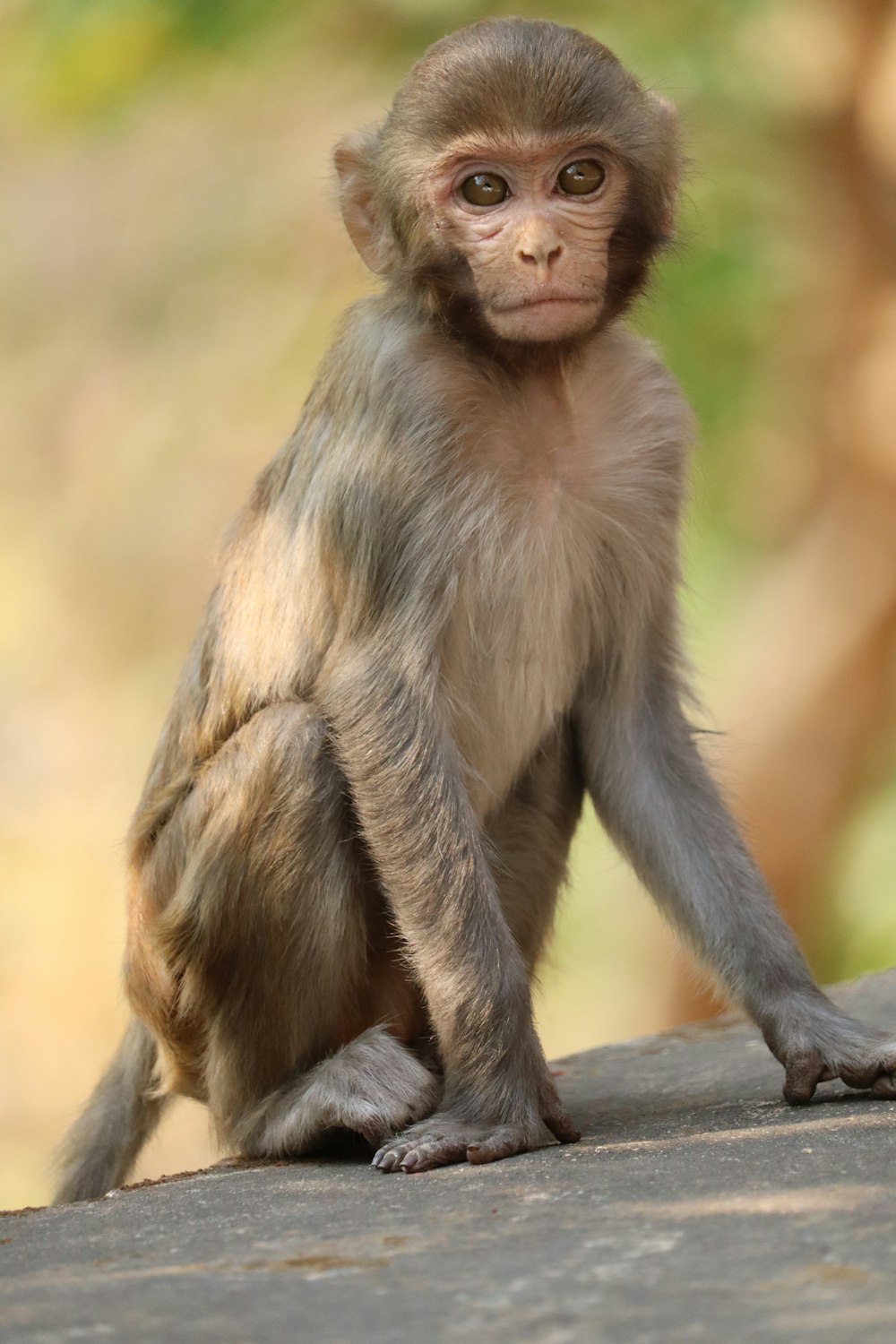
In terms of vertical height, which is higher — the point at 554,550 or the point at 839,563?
the point at 839,563

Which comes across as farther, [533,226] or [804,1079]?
[804,1079]

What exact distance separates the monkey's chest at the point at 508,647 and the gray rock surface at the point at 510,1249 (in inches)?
54.1

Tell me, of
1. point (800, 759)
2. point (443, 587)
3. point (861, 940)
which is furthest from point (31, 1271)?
point (861, 940)

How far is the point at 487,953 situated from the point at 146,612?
10.1 m

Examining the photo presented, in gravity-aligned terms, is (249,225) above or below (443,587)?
above

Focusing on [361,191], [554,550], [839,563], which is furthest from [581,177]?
[839,563]

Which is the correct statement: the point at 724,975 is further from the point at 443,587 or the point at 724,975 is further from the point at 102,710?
the point at 102,710

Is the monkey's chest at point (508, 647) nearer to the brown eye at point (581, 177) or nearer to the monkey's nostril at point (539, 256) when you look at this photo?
the monkey's nostril at point (539, 256)

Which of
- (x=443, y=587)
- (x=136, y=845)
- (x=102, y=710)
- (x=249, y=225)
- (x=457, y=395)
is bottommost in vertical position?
(x=136, y=845)

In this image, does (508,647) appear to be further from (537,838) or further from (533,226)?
(533,226)

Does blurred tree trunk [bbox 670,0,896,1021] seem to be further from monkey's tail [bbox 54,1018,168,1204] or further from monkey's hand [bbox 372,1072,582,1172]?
monkey's hand [bbox 372,1072,582,1172]

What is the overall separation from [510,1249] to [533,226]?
298 centimetres

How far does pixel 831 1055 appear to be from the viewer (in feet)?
18.4

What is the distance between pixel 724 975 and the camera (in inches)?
237
